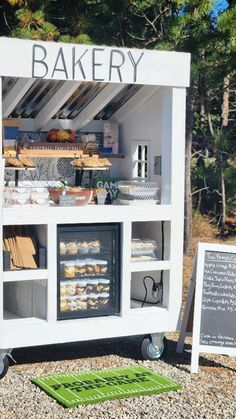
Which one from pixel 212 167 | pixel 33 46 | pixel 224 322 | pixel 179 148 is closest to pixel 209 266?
pixel 224 322

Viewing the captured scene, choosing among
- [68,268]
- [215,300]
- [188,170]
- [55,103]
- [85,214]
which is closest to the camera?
[85,214]

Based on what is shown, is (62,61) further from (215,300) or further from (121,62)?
(215,300)

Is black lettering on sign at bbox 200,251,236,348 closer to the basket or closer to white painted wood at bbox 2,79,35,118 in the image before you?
the basket

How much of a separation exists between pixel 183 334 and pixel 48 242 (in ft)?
4.88

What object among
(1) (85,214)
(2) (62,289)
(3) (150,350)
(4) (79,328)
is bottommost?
(3) (150,350)

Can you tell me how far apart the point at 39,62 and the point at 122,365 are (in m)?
2.56

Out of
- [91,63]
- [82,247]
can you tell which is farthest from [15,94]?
[82,247]

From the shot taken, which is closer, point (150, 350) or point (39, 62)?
point (39, 62)

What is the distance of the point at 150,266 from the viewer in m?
6.78

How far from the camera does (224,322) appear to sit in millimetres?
6691

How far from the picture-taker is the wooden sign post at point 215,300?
664cm

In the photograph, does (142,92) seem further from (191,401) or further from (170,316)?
(191,401)

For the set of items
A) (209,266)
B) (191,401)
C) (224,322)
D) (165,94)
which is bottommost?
(191,401)

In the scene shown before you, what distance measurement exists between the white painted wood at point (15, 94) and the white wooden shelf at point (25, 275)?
1.39 m
